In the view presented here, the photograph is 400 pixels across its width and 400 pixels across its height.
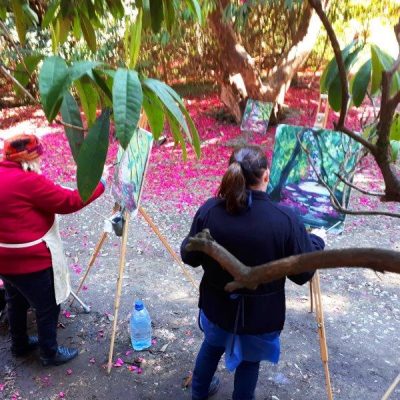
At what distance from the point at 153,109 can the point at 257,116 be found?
6.65m

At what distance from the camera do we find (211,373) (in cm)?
218

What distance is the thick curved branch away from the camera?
0.50 metres

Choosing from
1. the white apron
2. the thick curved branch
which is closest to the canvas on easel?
the white apron

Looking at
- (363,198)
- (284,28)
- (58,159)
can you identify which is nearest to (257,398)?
(363,198)

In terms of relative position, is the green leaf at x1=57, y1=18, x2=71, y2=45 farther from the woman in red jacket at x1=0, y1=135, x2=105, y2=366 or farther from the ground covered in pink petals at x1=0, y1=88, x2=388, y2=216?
the ground covered in pink petals at x1=0, y1=88, x2=388, y2=216

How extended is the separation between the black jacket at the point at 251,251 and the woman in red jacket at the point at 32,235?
637 millimetres

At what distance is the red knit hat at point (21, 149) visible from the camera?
210cm

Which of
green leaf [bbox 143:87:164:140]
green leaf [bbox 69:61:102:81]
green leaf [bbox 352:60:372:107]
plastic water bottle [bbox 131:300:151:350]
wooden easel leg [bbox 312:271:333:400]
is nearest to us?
green leaf [bbox 69:61:102:81]

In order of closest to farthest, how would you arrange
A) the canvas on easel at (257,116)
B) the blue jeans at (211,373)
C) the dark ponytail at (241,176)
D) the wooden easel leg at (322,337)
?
1. the dark ponytail at (241,176)
2. the blue jeans at (211,373)
3. the wooden easel leg at (322,337)
4. the canvas on easel at (257,116)

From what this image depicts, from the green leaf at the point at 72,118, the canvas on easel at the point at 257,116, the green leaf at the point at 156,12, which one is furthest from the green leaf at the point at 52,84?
the canvas on easel at the point at 257,116

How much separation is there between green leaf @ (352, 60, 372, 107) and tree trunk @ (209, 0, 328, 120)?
7052mm

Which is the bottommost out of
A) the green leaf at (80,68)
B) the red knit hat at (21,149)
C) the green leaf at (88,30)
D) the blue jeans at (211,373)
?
the blue jeans at (211,373)

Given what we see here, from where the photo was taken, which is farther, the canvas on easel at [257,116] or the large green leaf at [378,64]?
the canvas on easel at [257,116]

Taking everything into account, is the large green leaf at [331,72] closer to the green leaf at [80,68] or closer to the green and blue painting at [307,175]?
the green leaf at [80,68]
